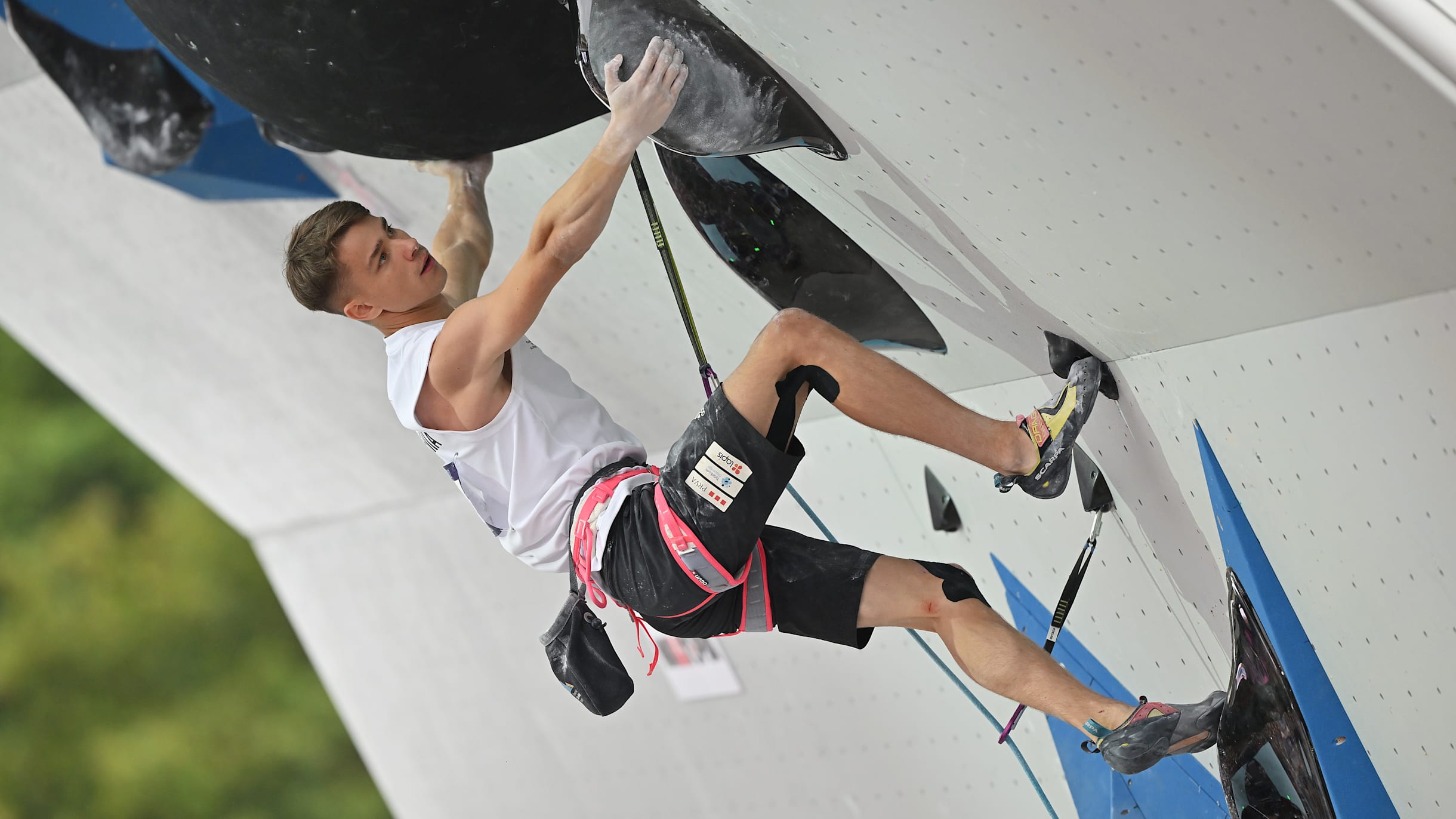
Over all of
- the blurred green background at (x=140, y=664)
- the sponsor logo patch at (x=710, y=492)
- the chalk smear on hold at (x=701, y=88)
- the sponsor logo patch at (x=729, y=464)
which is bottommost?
the blurred green background at (x=140, y=664)

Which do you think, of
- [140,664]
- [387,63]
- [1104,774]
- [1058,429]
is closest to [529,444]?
[387,63]

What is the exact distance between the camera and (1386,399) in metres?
1.22

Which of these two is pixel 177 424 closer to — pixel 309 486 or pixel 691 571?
pixel 309 486

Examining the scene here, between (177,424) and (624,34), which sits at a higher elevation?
(624,34)

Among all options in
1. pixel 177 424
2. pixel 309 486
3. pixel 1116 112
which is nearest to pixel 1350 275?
pixel 1116 112

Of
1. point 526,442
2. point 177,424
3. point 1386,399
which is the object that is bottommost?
point 177,424

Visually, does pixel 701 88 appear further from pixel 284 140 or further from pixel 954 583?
pixel 284 140

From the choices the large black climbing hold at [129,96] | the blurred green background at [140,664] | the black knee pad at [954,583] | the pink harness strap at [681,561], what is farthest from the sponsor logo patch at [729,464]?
the blurred green background at [140,664]

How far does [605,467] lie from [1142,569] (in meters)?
0.83

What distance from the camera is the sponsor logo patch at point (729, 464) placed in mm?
1528

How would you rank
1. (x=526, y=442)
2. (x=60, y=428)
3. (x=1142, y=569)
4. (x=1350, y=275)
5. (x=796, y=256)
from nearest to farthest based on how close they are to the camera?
1. (x=1350, y=275)
2. (x=526, y=442)
3. (x=1142, y=569)
4. (x=796, y=256)
5. (x=60, y=428)

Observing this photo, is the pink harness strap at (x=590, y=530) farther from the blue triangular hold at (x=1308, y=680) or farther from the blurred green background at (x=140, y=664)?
the blurred green background at (x=140, y=664)

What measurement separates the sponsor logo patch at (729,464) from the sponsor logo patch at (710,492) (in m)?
0.03

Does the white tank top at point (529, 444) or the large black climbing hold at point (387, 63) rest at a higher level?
the large black climbing hold at point (387, 63)
